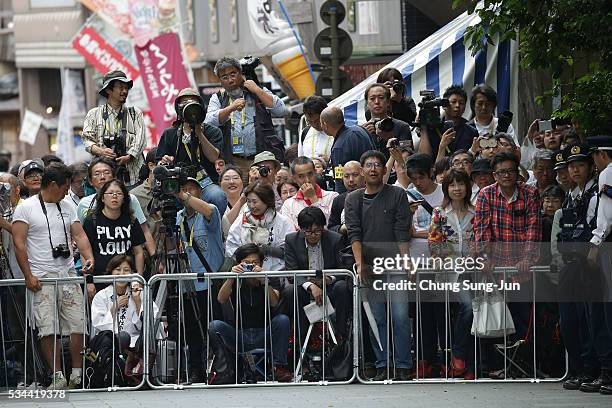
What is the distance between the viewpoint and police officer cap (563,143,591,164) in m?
12.0

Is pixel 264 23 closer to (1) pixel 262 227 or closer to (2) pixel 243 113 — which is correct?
(2) pixel 243 113

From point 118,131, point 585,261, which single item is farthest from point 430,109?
point 585,261

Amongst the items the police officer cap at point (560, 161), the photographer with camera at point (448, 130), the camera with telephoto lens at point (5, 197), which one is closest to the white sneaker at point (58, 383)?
the camera with telephoto lens at point (5, 197)

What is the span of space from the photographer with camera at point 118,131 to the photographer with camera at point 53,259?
165 centimetres

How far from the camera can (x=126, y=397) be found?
480 inches

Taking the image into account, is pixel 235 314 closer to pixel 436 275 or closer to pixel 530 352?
pixel 436 275

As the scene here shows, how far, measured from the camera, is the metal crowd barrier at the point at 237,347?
1276cm

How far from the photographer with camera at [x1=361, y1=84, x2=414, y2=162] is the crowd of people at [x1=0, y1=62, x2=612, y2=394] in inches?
18.6

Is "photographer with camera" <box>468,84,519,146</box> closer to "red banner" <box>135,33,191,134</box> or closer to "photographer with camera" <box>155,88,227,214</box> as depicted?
"photographer with camera" <box>155,88,227,214</box>

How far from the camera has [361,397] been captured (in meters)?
11.8

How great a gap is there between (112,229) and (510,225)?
3.60 metres

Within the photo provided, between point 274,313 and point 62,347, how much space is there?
6.00ft

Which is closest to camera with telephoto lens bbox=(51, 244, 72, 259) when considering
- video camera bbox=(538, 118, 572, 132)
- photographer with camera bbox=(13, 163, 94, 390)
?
photographer with camera bbox=(13, 163, 94, 390)

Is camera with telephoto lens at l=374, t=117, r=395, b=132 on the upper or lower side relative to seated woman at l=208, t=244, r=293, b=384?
upper
